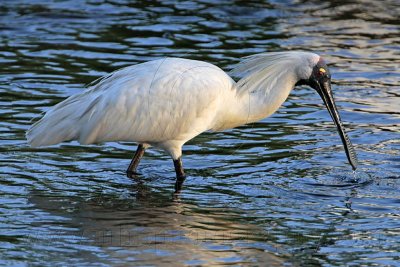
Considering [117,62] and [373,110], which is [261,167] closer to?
[373,110]

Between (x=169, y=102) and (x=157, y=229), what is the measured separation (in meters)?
1.62

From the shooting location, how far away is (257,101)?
1043 centimetres

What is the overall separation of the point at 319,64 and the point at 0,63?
599 cm

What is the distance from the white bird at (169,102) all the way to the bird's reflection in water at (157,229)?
577mm

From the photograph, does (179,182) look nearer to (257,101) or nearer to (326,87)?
(257,101)

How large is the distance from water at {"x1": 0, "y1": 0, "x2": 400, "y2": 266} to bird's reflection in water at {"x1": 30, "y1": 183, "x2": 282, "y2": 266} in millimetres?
18

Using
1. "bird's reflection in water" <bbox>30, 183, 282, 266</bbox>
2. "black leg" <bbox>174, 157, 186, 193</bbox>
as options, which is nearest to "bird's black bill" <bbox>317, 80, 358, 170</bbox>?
"black leg" <bbox>174, 157, 186, 193</bbox>

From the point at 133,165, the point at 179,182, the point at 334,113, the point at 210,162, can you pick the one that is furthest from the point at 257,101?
the point at 133,165

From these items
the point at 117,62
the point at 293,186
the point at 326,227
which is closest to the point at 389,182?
the point at 293,186

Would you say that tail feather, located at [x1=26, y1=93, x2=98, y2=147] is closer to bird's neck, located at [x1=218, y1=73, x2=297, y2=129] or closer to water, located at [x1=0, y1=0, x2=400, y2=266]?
water, located at [x1=0, y1=0, x2=400, y2=266]

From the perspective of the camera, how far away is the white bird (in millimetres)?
9992

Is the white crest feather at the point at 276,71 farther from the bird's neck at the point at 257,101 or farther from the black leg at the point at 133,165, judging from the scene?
the black leg at the point at 133,165

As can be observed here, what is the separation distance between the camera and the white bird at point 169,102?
9.99m

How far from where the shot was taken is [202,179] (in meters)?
10.5
